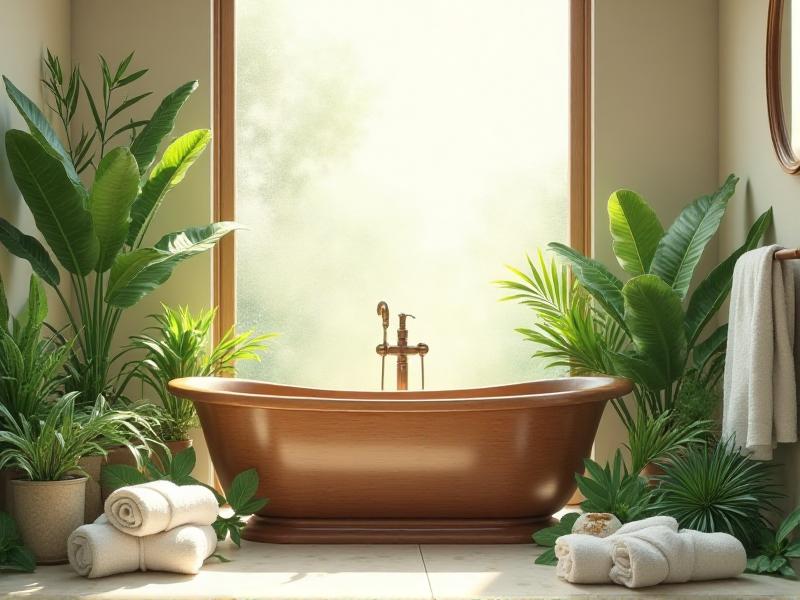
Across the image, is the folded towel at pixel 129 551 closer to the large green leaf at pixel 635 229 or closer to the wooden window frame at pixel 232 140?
the wooden window frame at pixel 232 140

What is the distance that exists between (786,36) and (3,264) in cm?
295

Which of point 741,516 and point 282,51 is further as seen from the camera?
point 282,51

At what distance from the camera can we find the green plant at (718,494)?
3146 millimetres

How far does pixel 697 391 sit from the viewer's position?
3.71 metres

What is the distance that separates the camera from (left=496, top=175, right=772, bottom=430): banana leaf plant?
3.64 m

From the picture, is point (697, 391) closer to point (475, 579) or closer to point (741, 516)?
point (741, 516)

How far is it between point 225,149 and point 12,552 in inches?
79.0

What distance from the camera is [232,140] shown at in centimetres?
438

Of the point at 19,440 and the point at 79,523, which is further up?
the point at 19,440

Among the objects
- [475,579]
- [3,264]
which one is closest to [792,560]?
[475,579]

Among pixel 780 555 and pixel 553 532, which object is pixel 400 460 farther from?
pixel 780 555

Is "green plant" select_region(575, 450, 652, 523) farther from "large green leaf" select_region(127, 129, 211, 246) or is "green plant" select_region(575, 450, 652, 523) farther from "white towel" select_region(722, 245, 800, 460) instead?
"large green leaf" select_region(127, 129, 211, 246)

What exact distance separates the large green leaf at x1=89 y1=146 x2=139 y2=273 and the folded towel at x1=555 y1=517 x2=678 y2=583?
187 centimetres

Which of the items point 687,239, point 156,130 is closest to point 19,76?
point 156,130
